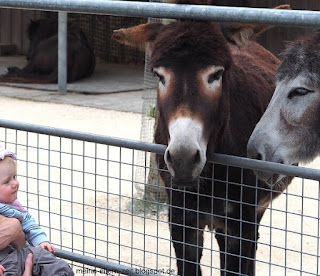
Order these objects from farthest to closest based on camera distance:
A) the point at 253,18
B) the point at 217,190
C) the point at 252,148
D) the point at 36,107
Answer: the point at 36,107 → the point at 217,190 → the point at 252,148 → the point at 253,18

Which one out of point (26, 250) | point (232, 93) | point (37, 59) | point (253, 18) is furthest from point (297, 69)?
point (37, 59)

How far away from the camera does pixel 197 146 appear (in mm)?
2953

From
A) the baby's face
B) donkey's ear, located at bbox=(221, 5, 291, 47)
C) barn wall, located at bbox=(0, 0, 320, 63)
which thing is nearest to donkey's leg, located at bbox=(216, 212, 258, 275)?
donkey's ear, located at bbox=(221, 5, 291, 47)

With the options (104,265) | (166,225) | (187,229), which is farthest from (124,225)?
(104,265)

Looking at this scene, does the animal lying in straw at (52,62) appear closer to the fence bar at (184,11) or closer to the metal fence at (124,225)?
the metal fence at (124,225)

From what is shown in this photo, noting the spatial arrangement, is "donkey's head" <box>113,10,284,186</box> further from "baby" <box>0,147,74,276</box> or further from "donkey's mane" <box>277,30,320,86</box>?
"baby" <box>0,147,74,276</box>

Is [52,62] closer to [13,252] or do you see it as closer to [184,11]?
[13,252]

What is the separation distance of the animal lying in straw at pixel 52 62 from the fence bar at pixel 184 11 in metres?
10.5

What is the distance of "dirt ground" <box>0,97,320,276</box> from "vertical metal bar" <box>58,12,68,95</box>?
0.95 m

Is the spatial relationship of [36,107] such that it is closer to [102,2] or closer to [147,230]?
[147,230]

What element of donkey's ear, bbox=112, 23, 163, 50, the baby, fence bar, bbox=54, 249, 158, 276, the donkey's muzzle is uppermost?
donkey's ear, bbox=112, 23, 163, 50

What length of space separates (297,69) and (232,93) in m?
0.47

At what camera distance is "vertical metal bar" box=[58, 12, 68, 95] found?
12.2 m

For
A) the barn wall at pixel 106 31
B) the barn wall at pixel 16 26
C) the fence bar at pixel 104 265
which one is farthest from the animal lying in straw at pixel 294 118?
the barn wall at pixel 16 26
